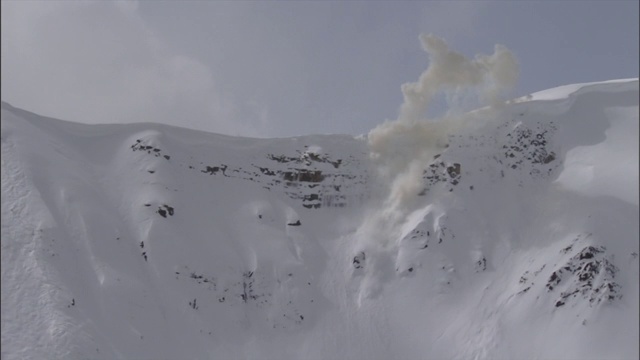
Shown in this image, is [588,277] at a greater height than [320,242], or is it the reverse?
[320,242]

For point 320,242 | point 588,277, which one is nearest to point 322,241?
point 320,242

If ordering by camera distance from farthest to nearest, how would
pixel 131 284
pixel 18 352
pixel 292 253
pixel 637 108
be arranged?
1. pixel 292 253
2. pixel 131 284
3. pixel 637 108
4. pixel 18 352

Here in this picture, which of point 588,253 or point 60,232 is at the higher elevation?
point 60,232

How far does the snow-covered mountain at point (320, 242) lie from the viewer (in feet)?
207

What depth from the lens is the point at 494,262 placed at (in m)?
71.4

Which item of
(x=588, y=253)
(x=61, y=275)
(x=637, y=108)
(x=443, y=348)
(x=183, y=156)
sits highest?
(x=183, y=156)

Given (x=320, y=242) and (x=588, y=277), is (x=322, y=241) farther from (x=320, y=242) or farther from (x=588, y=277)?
(x=588, y=277)

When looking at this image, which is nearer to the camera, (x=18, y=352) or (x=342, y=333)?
(x=18, y=352)

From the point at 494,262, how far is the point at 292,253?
1698 centimetres

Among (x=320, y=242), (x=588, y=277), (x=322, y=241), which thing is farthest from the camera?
(x=322, y=241)

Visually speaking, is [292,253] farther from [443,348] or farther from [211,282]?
[443,348]

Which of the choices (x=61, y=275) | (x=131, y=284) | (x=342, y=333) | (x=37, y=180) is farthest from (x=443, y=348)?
(x=37, y=180)

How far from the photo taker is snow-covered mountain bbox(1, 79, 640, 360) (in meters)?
63.2

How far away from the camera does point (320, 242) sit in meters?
78.1
